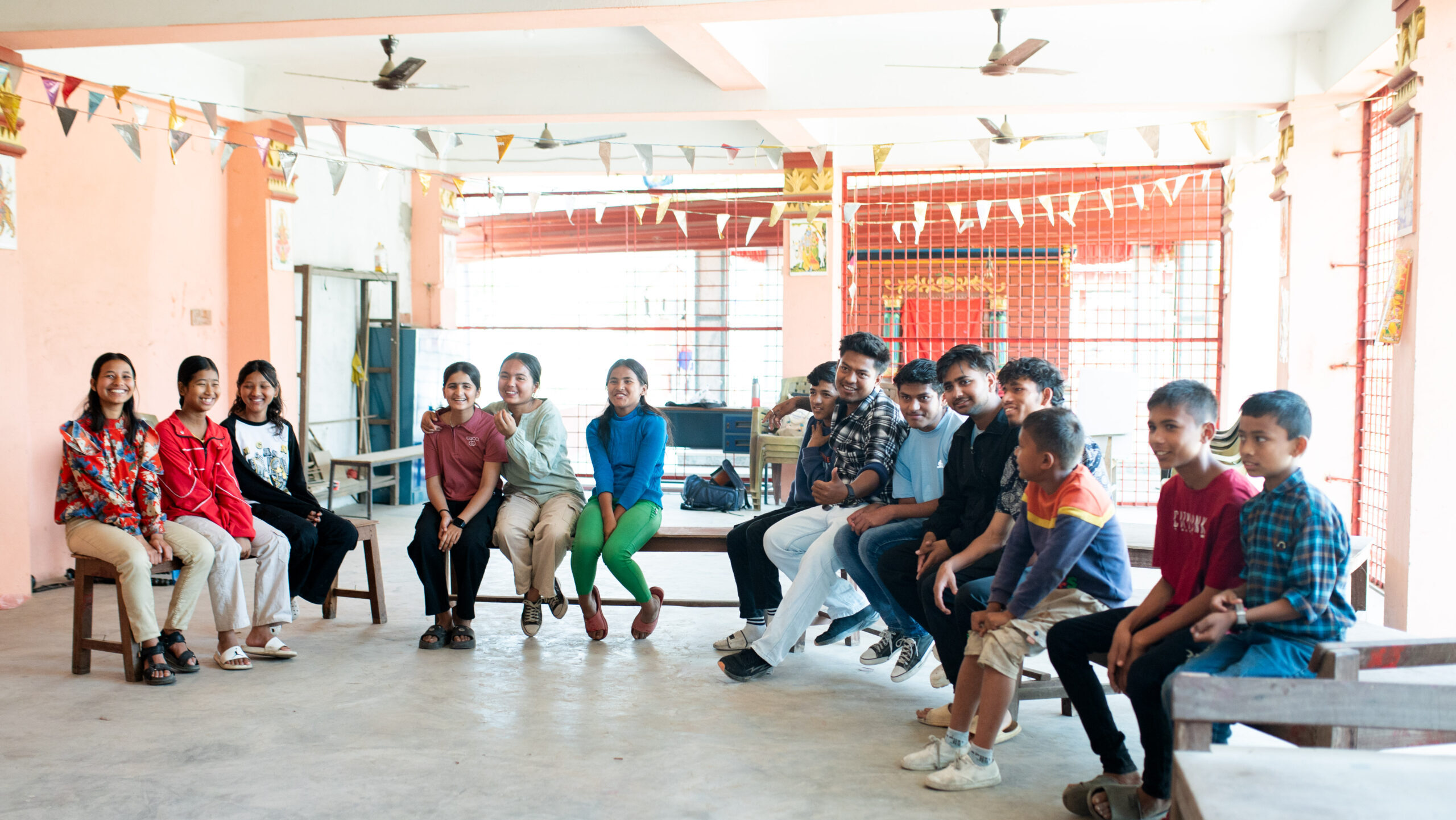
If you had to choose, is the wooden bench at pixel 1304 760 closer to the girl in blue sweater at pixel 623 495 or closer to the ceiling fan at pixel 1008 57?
the girl in blue sweater at pixel 623 495

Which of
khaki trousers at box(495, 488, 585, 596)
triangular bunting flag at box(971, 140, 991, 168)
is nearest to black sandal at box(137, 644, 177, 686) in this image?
khaki trousers at box(495, 488, 585, 596)

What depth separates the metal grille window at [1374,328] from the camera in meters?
5.89

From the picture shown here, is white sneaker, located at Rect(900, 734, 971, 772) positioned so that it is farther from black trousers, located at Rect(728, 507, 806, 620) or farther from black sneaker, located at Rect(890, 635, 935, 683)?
black trousers, located at Rect(728, 507, 806, 620)

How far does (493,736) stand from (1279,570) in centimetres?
223

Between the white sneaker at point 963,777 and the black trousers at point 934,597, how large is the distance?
0.34m

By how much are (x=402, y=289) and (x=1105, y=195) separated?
5.70m

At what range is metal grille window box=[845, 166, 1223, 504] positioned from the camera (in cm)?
880

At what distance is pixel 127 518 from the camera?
151 inches

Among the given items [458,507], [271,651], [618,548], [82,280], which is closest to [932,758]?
[618,548]

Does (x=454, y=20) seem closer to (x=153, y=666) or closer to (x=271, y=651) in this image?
(x=271, y=651)

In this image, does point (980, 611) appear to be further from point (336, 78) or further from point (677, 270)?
point (677, 270)

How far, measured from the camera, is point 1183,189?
8836 millimetres

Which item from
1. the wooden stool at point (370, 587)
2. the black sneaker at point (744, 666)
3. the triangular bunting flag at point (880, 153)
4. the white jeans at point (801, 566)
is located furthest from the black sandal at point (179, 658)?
the triangular bunting flag at point (880, 153)

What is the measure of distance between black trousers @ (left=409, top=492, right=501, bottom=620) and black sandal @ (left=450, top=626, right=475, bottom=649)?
4cm
